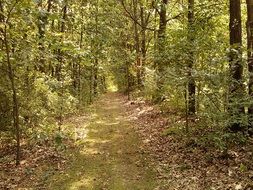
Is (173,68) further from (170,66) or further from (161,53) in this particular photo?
(161,53)

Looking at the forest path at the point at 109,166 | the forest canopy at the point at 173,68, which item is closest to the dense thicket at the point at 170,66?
the forest canopy at the point at 173,68

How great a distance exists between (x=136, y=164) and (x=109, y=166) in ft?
2.63

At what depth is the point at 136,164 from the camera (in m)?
10.2

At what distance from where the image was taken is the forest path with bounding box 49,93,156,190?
8.66 metres

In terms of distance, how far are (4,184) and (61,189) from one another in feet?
5.67

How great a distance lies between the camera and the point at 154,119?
16891 mm

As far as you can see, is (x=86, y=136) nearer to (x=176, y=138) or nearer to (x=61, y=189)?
(x=176, y=138)

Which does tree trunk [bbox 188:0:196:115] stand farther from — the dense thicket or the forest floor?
the forest floor

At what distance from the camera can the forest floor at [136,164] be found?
834cm

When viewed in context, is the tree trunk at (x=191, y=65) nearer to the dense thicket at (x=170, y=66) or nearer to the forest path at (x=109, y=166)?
the dense thicket at (x=170, y=66)

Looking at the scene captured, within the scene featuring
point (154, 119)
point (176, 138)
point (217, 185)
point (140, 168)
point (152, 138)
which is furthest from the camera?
point (154, 119)

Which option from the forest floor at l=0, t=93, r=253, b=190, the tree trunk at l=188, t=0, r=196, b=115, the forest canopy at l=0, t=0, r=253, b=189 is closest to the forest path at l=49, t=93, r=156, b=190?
the forest floor at l=0, t=93, r=253, b=190

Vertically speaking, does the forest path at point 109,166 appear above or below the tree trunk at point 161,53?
below

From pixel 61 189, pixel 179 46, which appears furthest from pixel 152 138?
pixel 61 189
